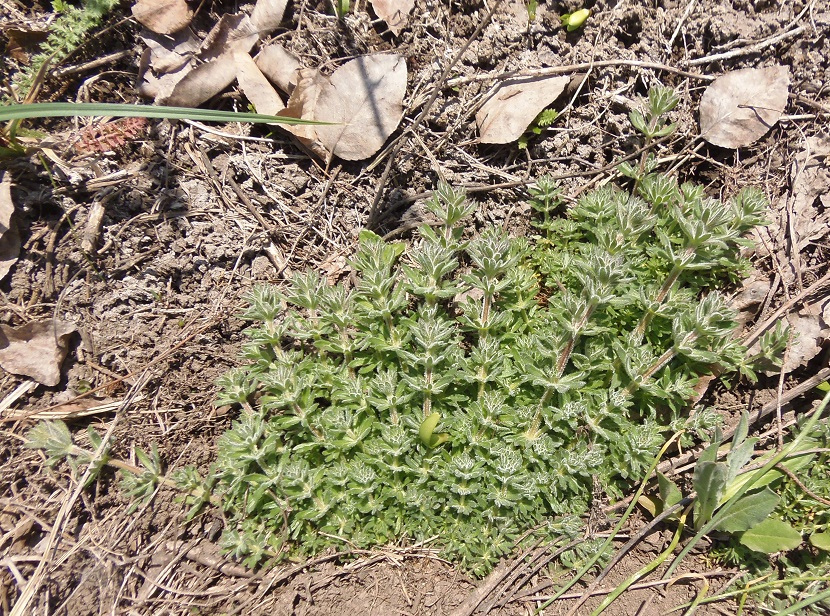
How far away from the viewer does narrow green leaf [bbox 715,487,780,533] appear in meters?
2.92

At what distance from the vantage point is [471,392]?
11.5 ft

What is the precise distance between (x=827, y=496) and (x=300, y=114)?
164 inches

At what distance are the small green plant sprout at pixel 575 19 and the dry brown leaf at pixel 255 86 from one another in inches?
82.6

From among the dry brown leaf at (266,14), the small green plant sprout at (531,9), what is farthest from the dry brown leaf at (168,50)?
the small green plant sprout at (531,9)

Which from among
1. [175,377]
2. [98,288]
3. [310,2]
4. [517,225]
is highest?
[310,2]

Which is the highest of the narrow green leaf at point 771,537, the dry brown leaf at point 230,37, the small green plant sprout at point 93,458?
the dry brown leaf at point 230,37

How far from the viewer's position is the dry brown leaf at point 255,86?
3.67 m

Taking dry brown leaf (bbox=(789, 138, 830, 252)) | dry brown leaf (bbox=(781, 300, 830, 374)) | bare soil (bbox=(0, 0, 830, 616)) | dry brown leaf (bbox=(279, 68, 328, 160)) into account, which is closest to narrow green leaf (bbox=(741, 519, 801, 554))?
bare soil (bbox=(0, 0, 830, 616))

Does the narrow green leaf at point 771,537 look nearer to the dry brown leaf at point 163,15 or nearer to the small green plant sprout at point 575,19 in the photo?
the small green plant sprout at point 575,19

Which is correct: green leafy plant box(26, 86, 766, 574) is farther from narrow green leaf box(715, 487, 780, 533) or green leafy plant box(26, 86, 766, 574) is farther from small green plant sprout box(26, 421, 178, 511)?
narrow green leaf box(715, 487, 780, 533)

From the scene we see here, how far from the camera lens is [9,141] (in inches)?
133

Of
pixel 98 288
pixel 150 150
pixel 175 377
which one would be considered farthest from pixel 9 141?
pixel 175 377

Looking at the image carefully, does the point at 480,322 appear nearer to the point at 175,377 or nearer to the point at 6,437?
the point at 175,377

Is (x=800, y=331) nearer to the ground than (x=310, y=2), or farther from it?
nearer to the ground
